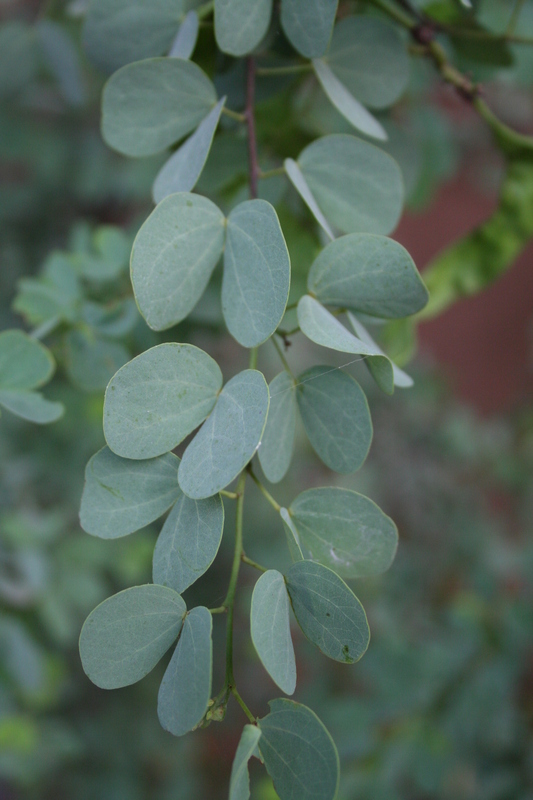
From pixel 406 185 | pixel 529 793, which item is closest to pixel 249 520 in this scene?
pixel 529 793

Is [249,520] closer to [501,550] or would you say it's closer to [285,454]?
[501,550]

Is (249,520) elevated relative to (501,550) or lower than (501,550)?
lower

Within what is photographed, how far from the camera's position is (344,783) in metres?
0.94

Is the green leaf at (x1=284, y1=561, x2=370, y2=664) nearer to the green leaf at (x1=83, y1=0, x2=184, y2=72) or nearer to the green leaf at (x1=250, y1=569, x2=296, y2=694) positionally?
the green leaf at (x1=250, y1=569, x2=296, y2=694)

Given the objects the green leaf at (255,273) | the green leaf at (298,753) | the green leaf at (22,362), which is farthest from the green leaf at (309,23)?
the green leaf at (298,753)

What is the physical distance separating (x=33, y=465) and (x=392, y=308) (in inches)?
31.9

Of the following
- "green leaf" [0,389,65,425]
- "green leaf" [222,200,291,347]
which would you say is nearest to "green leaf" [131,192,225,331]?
"green leaf" [222,200,291,347]

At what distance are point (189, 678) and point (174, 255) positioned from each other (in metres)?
0.20

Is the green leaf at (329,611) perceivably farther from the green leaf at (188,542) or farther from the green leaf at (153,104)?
the green leaf at (153,104)

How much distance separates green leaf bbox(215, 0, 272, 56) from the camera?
0.35 meters

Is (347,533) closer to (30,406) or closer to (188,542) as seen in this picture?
(188,542)

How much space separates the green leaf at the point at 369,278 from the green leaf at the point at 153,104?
0.45 ft

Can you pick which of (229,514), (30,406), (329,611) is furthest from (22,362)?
(229,514)

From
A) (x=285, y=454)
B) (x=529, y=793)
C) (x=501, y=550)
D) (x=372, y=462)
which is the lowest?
(x=372, y=462)
